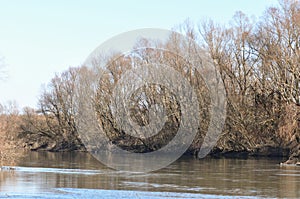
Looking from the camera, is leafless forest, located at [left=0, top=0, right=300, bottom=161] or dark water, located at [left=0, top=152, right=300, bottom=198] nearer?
dark water, located at [left=0, top=152, right=300, bottom=198]

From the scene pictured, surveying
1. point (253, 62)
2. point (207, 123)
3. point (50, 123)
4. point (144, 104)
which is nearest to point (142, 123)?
point (144, 104)

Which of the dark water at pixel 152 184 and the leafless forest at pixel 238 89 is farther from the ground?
the leafless forest at pixel 238 89

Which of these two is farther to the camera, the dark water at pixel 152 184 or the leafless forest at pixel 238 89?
the leafless forest at pixel 238 89

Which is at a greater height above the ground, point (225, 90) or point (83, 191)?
point (225, 90)

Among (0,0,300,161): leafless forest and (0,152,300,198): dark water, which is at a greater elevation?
(0,0,300,161): leafless forest

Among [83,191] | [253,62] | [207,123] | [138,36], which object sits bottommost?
[83,191]

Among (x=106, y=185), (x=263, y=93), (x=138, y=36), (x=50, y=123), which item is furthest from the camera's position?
(x=50, y=123)

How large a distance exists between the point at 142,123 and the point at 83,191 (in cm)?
4318

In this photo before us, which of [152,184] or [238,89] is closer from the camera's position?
[152,184]

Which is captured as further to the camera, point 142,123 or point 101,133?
point 101,133

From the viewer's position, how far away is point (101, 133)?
7200 cm

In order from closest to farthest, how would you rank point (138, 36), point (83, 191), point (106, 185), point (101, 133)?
1. point (83, 191)
2. point (106, 185)
3. point (138, 36)
4. point (101, 133)

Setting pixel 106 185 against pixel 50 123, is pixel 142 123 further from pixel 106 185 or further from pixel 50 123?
pixel 106 185

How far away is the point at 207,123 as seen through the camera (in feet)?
187
